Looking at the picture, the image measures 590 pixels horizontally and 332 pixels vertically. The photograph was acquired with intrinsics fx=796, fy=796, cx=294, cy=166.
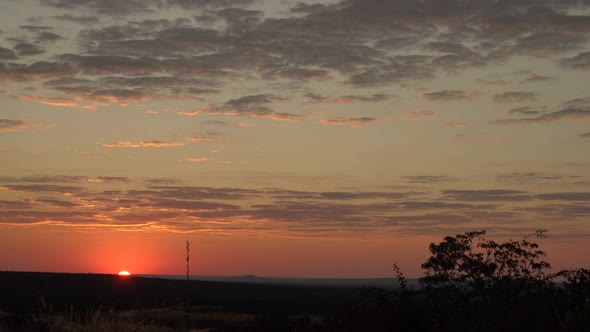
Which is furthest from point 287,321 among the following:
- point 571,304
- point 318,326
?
point 571,304

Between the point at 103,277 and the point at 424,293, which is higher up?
the point at 103,277

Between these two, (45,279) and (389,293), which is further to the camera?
(45,279)

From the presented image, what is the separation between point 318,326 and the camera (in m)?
29.9

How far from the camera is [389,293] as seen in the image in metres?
29.7

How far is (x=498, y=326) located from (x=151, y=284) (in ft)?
413

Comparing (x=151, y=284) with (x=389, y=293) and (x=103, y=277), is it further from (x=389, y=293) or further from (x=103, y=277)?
(x=389, y=293)

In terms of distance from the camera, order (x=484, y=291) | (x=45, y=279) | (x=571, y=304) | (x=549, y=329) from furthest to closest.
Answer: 1. (x=45, y=279)
2. (x=484, y=291)
3. (x=571, y=304)
4. (x=549, y=329)

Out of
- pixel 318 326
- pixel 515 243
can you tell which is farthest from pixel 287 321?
pixel 515 243

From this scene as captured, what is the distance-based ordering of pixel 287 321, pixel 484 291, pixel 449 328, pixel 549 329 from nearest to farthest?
pixel 549 329 → pixel 449 328 → pixel 484 291 → pixel 287 321

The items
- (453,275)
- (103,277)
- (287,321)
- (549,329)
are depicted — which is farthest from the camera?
(103,277)

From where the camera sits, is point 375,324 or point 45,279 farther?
point 45,279

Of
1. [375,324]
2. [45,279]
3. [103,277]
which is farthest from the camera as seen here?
[103,277]

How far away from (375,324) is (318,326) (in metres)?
4.53

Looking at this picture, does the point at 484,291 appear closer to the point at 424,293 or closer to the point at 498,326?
the point at 424,293
